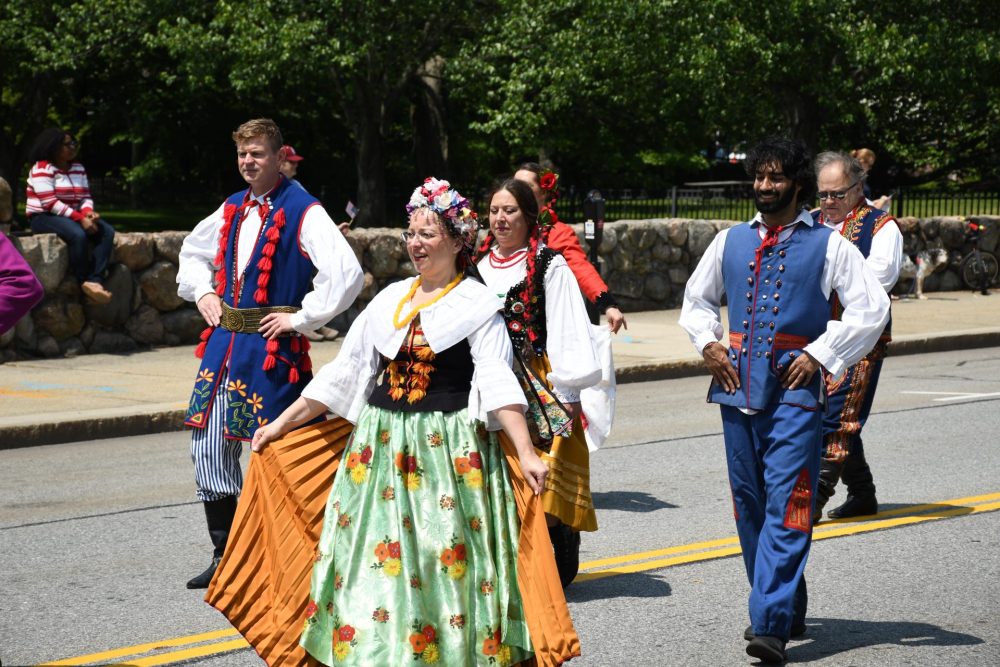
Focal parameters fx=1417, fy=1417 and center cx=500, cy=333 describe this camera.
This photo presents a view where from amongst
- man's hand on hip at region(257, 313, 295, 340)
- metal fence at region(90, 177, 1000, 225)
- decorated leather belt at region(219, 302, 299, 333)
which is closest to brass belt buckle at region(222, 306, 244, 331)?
decorated leather belt at region(219, 302, 299, 333)

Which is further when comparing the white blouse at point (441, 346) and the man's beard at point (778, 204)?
the man's beard at point (778, 204)

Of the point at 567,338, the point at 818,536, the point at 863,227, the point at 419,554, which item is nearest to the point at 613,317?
the point at 863,227

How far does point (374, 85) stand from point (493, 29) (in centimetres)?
263

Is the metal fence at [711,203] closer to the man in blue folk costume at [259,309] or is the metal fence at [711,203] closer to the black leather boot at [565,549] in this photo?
the man in blue folk costume at [259,309]

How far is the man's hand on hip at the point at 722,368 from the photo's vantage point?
17.4 ft

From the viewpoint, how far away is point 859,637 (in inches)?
218

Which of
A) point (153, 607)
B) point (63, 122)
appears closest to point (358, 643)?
point (153, 607)

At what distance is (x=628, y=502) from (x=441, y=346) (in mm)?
3744

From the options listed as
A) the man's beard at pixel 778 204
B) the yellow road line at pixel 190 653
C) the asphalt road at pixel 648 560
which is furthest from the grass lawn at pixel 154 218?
the man's beard at pixel 778 204

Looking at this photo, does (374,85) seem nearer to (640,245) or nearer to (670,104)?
(670,104)

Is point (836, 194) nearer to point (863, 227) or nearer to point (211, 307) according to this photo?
point (863, 227)

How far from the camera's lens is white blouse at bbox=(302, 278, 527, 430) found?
4.44 meters

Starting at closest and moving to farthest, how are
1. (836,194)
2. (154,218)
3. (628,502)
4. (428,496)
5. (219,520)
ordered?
(428,496) → (219,520) → (836,194) → (628,502) → (154,218)

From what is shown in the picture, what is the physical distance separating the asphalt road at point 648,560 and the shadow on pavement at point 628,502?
0.02 metres
